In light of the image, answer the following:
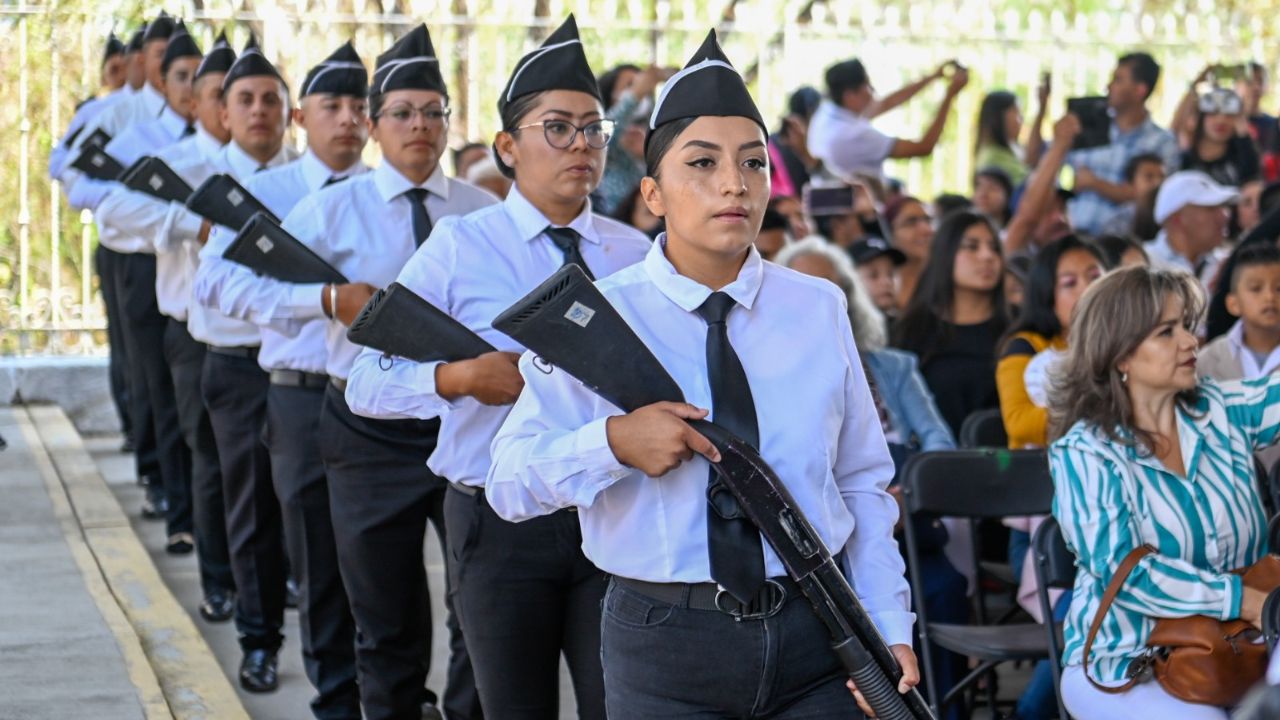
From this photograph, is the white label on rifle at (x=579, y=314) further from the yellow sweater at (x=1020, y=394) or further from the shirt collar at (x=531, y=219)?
the yellow sweater at (x=1020, y=394)

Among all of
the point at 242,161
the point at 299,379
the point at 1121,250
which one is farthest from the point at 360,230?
the point at 1121,250

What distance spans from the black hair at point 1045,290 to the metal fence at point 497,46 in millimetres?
5742

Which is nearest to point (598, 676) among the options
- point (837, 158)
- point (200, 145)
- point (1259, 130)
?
point (200, 145)

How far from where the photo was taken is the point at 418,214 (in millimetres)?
5570

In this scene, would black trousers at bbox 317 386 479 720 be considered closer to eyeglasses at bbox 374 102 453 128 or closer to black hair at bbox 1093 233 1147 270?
eyeglasses at bbox 374 102 453 128

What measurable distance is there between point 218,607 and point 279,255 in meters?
2.62

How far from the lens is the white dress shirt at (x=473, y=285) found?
14.9ft

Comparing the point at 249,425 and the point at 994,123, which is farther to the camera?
the point at 994,123

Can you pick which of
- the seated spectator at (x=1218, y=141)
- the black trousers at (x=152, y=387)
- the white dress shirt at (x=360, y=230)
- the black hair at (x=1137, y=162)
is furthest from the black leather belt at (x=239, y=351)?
the seated spectator at (x=1218, y=141)

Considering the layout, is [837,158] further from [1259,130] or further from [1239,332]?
[1239,332]

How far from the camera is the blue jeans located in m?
3.16

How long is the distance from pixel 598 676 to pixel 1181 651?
1422mm

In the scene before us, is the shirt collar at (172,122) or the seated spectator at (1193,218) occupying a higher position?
the shirt collar at (172,122)

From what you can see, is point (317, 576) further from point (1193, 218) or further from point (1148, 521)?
point (1193, 218)
